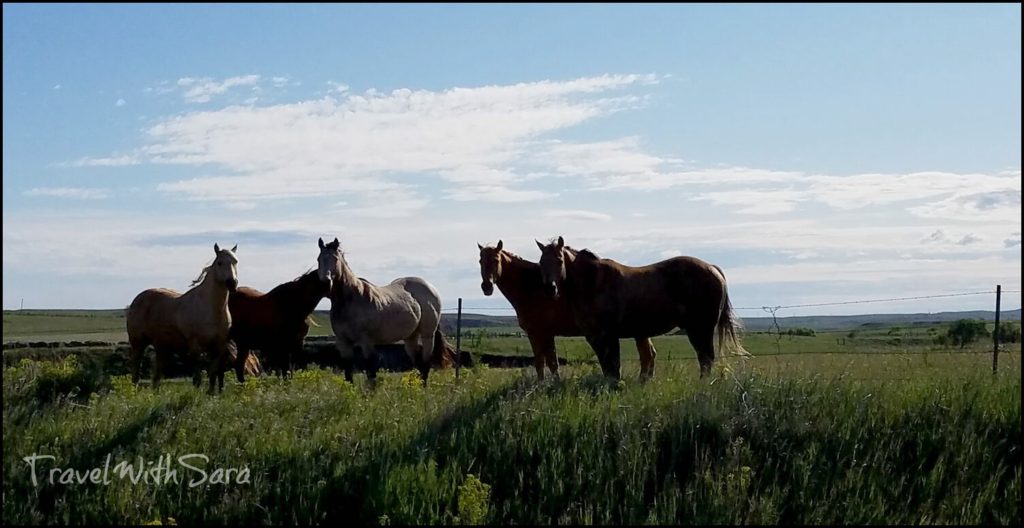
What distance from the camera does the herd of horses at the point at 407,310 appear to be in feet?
43.4

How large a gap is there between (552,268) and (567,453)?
13.9ft

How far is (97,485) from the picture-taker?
9.10 meters

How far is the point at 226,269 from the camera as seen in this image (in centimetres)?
1326

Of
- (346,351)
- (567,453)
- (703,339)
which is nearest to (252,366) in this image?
(346,351)

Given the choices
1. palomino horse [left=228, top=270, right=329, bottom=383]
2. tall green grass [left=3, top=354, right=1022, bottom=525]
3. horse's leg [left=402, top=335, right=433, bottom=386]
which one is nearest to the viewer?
tall green grass [left=3, top=354, right=1022, bottom=525]

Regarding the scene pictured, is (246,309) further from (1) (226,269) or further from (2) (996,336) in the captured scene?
(2) (996,336)

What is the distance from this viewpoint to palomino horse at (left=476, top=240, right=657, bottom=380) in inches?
575

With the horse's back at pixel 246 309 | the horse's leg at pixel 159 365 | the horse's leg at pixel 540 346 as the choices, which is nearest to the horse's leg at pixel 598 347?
the horse's leg at pixel 540 346

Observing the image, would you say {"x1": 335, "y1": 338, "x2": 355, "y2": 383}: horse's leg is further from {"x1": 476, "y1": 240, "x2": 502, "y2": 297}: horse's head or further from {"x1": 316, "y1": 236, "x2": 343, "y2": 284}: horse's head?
{"x1": 476, "y1": 240, "x2": 502, "y2": 297}: horse's head

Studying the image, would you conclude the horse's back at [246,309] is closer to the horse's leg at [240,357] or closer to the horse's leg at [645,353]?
the horse's leg at [240,357]

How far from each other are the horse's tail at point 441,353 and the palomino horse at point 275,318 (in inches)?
101

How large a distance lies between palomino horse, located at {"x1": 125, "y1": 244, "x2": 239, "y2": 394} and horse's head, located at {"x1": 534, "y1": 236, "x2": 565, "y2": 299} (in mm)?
3943

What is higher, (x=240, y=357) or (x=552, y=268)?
(x=552, y=268)

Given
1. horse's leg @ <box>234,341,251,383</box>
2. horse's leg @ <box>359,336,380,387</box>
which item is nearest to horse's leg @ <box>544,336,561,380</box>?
horse's leg @ <box>359,336,380,387</box>
